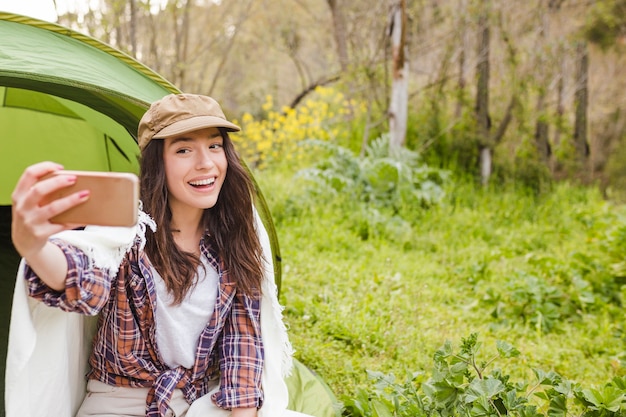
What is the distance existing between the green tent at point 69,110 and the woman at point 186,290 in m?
0.39

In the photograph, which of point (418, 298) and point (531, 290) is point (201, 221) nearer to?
point (418, 298)

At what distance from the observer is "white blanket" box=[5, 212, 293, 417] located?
138 cm

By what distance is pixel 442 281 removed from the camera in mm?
3826

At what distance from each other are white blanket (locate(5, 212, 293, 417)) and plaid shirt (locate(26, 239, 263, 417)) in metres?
0.04

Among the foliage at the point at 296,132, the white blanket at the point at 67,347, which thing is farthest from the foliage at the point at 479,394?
the foliage at the point at 296,132

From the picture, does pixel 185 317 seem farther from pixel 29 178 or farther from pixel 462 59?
pixel 462 59

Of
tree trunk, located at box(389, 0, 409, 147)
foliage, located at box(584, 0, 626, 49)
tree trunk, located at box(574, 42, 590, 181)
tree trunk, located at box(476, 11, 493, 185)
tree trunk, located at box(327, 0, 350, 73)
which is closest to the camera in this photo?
tree trunk, located at box(389, 0, 409, 147)

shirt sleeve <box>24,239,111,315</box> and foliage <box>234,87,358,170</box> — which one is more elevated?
foliage <box>234,87,358,170</box>

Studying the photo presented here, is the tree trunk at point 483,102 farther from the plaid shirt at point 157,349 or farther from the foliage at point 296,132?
the plaid shirt at point 157,349

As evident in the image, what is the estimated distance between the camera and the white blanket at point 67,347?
1.38m

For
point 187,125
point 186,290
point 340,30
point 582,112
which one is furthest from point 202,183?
point 582,112

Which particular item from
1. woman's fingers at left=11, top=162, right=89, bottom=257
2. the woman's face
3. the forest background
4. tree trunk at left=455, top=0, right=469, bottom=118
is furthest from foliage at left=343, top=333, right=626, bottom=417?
tree trunk at left=455, top=0, right=469, bottom=118

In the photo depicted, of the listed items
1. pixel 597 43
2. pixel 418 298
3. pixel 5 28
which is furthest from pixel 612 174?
pixel 5 28

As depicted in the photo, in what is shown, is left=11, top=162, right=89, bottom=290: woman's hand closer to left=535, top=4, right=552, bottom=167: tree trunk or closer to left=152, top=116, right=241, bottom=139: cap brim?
left=152, top=116, right=241, bottom=139: cap brim
